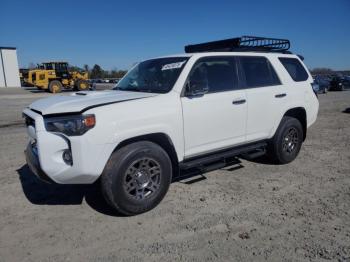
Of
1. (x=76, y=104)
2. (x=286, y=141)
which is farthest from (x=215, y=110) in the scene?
(x=286, y=141)

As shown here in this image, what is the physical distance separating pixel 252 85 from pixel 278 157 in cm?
145

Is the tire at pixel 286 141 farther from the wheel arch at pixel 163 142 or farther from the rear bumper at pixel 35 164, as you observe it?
the rear bumper at pixel 35 164

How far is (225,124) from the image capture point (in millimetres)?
4598

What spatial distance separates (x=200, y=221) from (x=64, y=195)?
2.04 metres

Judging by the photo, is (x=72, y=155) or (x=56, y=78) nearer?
(x=72, y=155)

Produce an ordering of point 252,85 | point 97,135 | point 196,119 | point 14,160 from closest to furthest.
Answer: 1. point 97,135
2. point 196,119
3. point 252,85
4. point 14,160

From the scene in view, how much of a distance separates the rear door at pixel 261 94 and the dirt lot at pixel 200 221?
2.58 feet

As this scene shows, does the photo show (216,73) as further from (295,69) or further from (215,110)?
(295,69)

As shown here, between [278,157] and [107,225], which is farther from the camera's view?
[278,157]

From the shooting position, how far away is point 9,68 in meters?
54.5

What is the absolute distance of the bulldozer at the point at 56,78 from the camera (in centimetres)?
2861

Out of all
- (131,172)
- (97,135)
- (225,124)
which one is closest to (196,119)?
(225,124)

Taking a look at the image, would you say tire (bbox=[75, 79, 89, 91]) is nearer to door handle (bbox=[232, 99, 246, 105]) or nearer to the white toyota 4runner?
the white toyota 4runner

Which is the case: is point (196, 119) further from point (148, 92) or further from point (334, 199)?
point (334, 199)
